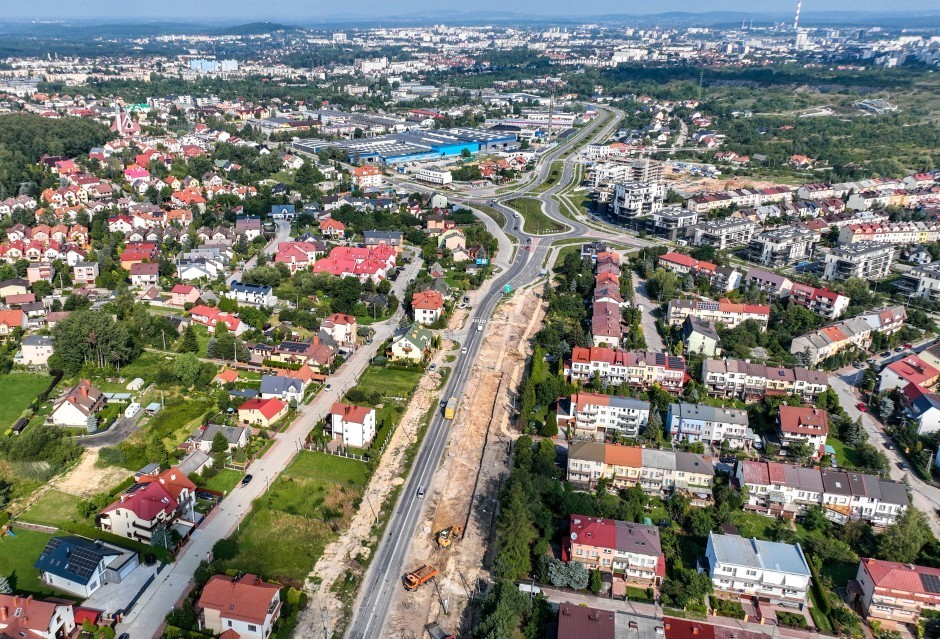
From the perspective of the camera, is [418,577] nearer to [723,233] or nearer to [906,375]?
[906,375]

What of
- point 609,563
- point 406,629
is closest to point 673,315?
point 609,563

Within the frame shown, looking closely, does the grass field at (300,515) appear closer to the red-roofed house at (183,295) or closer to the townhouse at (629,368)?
the townhouse at (629,368)

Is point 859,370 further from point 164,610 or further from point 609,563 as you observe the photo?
point 164,610

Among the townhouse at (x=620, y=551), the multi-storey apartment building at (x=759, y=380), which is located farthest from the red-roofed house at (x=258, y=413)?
the multi-storey apartment building at (x=759, y=380)

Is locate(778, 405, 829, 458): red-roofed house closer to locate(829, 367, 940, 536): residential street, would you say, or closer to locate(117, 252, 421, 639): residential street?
locate(829, 367, 940, 536): residential street

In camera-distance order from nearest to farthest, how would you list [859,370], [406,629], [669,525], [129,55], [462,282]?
1. [406,629]
2. [669,525]
3. [859,370]
4. [462,282]
5. [129,55]

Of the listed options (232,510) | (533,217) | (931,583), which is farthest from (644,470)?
(533,217)
